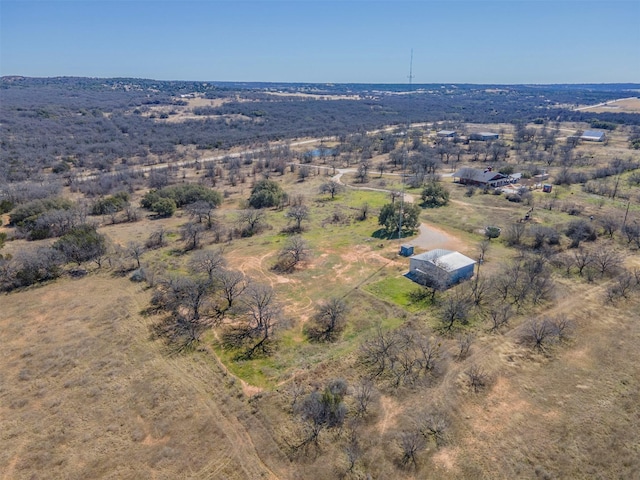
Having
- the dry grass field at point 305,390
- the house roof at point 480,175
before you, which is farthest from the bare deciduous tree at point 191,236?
the house roof at point 480,175

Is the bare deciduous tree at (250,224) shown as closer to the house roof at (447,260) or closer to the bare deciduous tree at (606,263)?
the house roof at (447,260)

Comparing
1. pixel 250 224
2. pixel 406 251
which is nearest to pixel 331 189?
pixel 250 224

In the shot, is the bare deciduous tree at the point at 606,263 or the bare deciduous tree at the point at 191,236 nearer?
the bare deciduous tree at the point at 606,263

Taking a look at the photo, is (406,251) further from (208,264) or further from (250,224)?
(208,264)

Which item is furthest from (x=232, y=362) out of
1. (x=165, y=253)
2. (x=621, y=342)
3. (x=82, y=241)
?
(x=621, y=342)

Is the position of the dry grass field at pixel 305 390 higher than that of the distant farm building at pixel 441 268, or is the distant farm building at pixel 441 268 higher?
the distant farm building at pixel 441 268

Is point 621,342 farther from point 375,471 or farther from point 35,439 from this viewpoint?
point 35,439

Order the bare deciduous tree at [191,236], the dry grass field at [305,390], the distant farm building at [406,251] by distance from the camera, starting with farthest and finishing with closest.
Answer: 1. the bare deciduous tree at [191,236]
2. the distant farm building at [406,251]
3. the dry grass field at [305,390]
